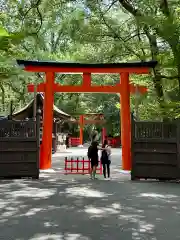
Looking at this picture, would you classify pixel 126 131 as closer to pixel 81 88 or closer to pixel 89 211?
pixel 81 88

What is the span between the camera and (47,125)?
52.1 feet

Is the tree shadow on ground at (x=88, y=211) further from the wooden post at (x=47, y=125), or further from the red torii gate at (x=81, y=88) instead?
the red torii gate at (x=81, y=88)

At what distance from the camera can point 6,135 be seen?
40.9 ft

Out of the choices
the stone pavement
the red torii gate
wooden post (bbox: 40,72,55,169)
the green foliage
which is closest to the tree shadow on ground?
the stone pavement

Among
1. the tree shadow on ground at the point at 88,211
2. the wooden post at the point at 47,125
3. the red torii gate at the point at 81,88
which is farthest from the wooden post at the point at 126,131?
the tree shadow on ground at the point at 88,211

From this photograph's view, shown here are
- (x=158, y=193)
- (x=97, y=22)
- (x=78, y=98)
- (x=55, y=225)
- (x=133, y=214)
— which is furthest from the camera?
(x=78, y=98)

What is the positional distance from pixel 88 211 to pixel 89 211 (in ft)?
0.07

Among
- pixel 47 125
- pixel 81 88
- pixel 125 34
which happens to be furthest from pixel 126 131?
pixel 125 34

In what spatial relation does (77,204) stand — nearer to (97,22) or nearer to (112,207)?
(112,207)

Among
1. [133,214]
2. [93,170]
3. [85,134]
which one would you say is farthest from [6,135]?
[85,134]

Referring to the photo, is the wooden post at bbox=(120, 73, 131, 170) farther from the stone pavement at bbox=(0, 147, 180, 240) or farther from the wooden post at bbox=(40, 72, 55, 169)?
the stone pavement at bbox=(0, 147, 180, 240)

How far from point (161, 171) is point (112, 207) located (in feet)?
16.1

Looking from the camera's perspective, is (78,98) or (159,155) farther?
(78,98)

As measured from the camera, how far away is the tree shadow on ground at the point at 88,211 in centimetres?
546
